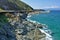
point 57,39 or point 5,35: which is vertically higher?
point 5,35

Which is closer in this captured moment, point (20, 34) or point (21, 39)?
point (21, 39)

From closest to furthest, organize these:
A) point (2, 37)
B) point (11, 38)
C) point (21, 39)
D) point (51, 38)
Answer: point (2, 37), point (11, 38), point (21, 39), point (51, 38)

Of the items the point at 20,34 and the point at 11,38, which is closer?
the point at 11,38

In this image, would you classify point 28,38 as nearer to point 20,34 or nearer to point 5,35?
point 20,34

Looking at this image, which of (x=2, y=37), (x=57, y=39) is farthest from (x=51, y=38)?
(x=2, y=37)

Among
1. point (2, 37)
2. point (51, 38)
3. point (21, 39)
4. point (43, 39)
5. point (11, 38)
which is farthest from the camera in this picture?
point (51, 38)

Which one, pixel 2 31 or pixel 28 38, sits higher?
pixel 2 31

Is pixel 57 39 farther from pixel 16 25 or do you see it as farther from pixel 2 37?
pixel 2 37

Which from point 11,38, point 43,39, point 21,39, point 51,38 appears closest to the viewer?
point 11,38

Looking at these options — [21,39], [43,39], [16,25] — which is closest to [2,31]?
[21,39]
